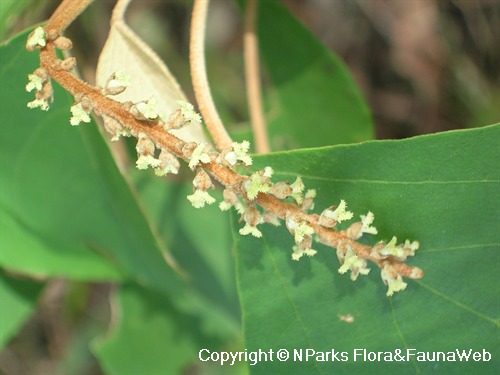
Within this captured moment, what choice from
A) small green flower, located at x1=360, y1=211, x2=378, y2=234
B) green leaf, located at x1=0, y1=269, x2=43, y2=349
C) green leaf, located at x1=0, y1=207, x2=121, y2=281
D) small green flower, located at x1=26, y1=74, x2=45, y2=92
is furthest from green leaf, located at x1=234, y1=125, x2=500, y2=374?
green leaf, located at x1=0, y1=269, x2=43, y2=349

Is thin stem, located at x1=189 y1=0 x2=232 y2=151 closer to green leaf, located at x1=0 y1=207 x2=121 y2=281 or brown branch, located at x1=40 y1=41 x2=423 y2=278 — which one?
brown branch, located at x1=40 y1=41 x2=423 y2=278

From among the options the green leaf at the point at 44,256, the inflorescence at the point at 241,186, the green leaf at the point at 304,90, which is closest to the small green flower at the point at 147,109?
the inflorescence at the point at 241,186

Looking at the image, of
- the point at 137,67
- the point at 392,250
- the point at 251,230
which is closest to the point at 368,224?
the point at 392,250

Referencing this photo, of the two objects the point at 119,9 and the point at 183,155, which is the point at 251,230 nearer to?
the point at 183,155

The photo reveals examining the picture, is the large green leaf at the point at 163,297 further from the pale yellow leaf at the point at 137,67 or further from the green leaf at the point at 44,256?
the pale yellow leaf at the point at 137,67

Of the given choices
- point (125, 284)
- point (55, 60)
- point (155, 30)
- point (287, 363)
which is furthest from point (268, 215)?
point (155, 30)
